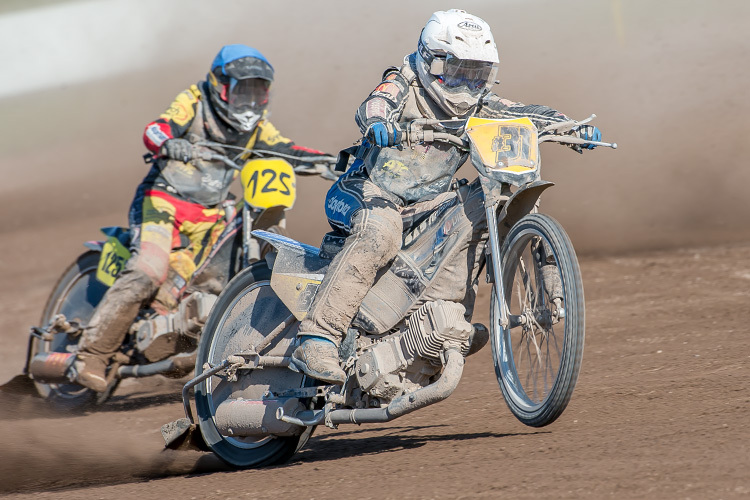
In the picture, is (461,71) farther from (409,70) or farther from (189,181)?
(189,181)

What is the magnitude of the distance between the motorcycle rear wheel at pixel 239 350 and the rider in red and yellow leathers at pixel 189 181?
191 centimetres

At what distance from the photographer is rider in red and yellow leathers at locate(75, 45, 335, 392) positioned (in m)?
7.72

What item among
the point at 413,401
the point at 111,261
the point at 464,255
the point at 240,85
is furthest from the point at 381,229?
the point at 111,261

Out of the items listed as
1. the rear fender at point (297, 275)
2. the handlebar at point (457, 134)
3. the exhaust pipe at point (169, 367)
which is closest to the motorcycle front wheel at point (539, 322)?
the handlebar at point (457, 134)

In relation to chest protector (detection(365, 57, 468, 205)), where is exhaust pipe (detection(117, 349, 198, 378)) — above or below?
below

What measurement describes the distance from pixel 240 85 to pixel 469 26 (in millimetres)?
3193

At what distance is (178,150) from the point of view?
7.29 meters

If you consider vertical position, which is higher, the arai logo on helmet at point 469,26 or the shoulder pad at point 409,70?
the arai logo on helmet at point 469,26

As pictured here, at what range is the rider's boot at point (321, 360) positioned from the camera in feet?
16.2

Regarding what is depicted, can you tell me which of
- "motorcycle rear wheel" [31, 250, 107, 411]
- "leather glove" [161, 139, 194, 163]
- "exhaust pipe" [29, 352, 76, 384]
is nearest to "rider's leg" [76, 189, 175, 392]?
"exhaust pipe" [29, 352, 76, 384]

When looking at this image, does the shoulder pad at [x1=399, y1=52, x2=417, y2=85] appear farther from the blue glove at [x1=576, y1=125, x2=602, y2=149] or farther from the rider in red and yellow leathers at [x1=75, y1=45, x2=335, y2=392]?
the rider in red and yellow leathers at [x1=75, y1=45, x2=335, y2=392]

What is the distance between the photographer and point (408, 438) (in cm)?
563

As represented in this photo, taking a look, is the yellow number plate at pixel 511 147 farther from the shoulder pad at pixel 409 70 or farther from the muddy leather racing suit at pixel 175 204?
the muddy leather racing suit at pixel 175 204

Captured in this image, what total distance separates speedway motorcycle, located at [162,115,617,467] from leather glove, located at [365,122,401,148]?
10 cm
